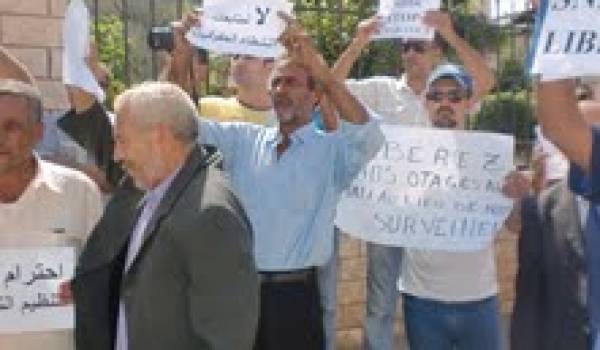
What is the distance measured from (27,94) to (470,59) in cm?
242

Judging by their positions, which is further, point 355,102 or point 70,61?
point 355,102

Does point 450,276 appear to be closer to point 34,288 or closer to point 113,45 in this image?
point 34,288

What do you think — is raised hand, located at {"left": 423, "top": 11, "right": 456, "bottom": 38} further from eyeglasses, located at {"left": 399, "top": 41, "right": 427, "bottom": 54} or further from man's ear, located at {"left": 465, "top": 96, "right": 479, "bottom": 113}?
man's ear, located at {"left": 465, "top": 96, "right": 479, "bottom": 113}

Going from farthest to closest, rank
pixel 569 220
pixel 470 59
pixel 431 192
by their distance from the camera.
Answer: pixel 470 59
pixel 431 192
pixel 569 220

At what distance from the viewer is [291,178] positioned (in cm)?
420

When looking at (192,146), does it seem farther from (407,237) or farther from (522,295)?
(407,237)

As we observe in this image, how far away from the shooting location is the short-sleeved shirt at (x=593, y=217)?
261cm

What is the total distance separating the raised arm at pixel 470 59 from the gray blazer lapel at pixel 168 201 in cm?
225

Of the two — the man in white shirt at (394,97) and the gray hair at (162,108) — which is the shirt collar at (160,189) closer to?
the gray hair at (162,108)

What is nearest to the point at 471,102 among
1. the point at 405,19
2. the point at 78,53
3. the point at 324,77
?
the point at 405,19

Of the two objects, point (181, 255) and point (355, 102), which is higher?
point (355, 102)

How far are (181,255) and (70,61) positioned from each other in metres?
1.36

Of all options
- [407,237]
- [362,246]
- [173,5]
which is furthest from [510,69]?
[407,237]

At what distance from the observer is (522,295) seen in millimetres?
3770
